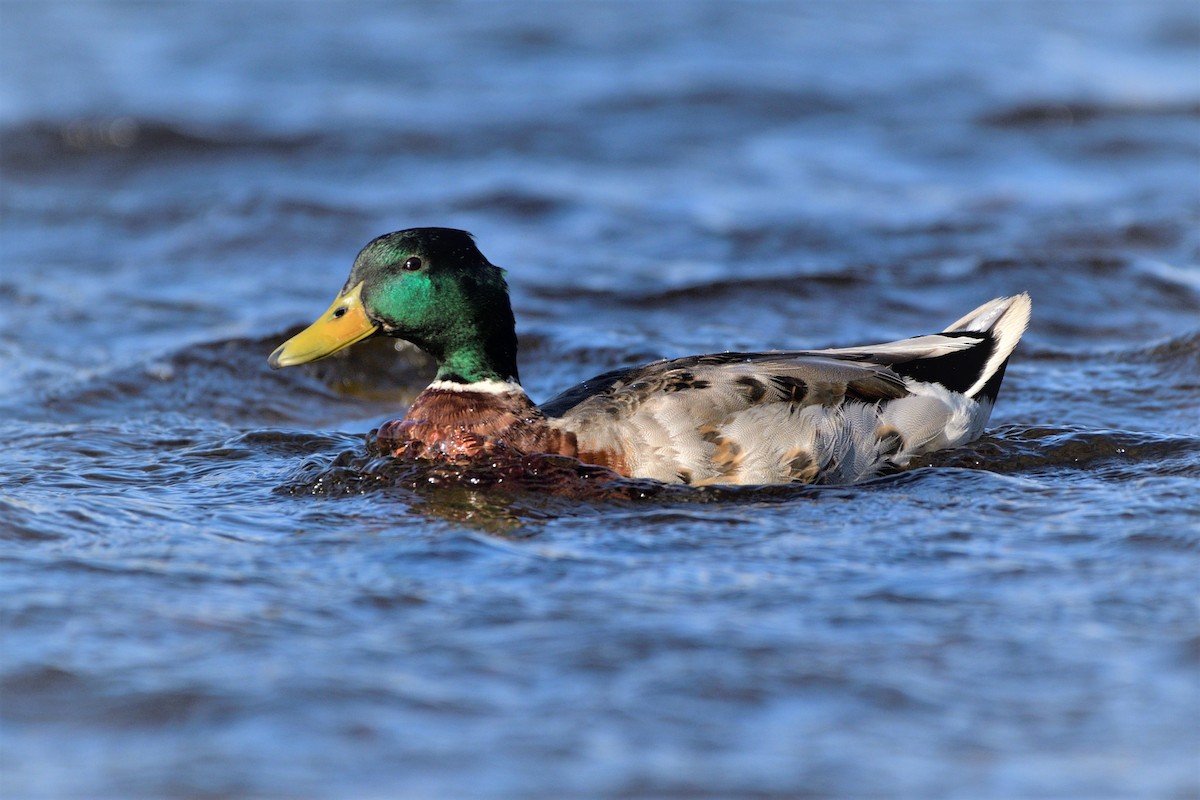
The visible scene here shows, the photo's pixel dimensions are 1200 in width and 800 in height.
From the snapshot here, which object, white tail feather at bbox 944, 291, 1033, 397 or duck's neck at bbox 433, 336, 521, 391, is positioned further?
white tail feather at bbox 944, 291, 1033, 397

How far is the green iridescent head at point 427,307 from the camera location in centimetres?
667

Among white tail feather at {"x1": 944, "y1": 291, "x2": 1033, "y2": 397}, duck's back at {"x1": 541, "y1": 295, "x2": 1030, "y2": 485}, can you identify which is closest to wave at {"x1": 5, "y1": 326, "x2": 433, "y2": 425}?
duck's back at {"x1": 541, "y1": 295, "x2": 1030, "y2": 485}

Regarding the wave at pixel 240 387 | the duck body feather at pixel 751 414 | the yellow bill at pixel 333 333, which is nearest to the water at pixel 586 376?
the wave at pixel 240 387

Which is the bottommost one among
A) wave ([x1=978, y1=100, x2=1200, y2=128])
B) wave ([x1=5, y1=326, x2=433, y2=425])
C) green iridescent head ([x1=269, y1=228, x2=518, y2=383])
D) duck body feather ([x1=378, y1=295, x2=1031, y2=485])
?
duck body feather ([x1=378, y1=295, x2=1031, y2=485])

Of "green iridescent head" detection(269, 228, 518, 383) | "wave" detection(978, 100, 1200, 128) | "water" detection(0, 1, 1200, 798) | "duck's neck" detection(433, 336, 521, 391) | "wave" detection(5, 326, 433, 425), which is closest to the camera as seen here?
"water" detection(0, 1, 1200, 798)

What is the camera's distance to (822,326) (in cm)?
978

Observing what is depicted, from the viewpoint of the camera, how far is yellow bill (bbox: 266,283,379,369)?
6.70 m

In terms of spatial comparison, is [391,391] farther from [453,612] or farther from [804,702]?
[804,702]

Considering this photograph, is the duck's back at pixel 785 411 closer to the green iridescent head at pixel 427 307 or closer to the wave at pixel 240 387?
the green iridescent head at pixel 427 307

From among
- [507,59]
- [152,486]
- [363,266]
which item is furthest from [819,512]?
[507,59]

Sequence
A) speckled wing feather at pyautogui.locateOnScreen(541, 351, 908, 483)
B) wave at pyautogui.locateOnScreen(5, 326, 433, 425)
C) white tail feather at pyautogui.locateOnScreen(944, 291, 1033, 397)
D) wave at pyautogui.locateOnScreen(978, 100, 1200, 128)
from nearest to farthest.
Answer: speckled wing feather at pyautogui.locateOnScreen(541, 351, 908, 483) < white tail feather at pyautogui.locateOnScreen(944, 291, 1033, 397) < wave at pyautogui.locateOnScreen(5, 326, 433, 425) < wave at pyautogui.locateOnScreen(978, 100, 1200, 128)

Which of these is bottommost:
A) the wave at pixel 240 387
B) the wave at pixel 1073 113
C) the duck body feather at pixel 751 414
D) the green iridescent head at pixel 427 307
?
the duck body feather at pixel 751 414

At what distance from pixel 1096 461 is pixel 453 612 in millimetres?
3227

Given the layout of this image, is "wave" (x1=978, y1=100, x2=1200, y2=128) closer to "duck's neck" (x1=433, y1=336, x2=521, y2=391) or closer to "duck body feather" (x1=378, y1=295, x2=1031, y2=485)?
"duck body feather" (x1=378, y1=295, x2=1031, y2=485)
